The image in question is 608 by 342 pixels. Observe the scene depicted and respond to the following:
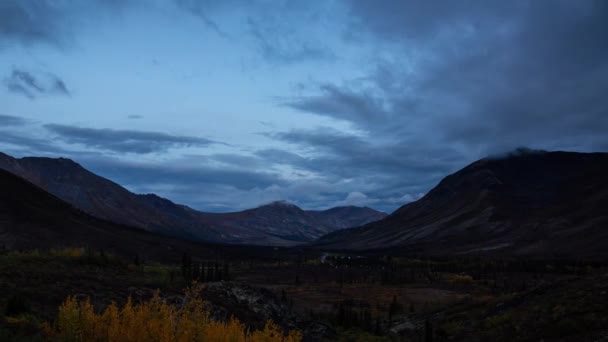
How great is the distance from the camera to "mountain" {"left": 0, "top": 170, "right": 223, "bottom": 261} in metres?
85.2

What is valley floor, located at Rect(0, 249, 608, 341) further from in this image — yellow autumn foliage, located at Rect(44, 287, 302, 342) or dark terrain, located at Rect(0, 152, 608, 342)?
yellow autumn foliage, located at Rect(44, 287, 302, 342)

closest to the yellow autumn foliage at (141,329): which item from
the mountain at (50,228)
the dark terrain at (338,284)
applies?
the dark terrain at (338,284)

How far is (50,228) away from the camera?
93.8 meters

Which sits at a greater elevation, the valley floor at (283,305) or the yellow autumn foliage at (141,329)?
the yellow autumn foliage at (141,329)

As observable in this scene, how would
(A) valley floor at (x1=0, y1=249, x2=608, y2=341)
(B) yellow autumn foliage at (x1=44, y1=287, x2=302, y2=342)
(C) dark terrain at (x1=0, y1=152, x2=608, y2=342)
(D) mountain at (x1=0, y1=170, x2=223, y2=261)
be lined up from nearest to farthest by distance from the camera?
(B) yellow autumn foliage at (x1=44, y1=287, x2=302, y2=342), (A) valley floor at (x1=0, y1=249, x2=608, y2=341), (C) dark terrain at (x1=0, y1=152, x2=608, y2=342), (D) mountain at (x1=0, y1=170, x2=223, y2=261)

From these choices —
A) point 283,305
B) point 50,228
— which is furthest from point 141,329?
point 50,228

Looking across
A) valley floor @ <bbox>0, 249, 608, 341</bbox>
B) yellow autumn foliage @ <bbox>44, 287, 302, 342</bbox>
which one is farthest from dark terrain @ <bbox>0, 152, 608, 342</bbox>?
yellow autumn foliage @ <bbox>44, 287, 302, 342</bbox>

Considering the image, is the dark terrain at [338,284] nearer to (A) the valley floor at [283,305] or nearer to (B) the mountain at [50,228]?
(A) the valley floor at [283,305]

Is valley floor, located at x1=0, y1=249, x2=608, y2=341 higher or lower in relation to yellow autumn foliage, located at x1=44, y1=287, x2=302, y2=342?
lower

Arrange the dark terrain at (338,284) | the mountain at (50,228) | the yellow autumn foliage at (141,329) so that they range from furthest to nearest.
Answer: the mountain at (50,228) < the dark terrain at (338,284) < the yellow autumn foliage at (141,329)

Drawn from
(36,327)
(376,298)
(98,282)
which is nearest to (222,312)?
(98,282)

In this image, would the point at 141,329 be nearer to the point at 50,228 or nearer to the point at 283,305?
the point at 283,305

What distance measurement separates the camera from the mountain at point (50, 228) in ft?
280

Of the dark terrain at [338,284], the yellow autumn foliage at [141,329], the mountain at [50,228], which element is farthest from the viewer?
the mountain at [50,228]
